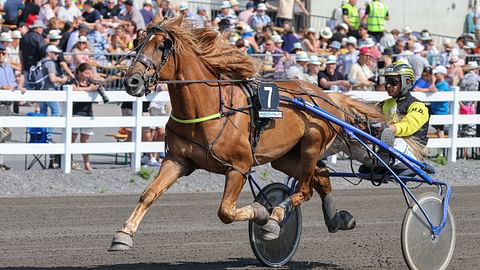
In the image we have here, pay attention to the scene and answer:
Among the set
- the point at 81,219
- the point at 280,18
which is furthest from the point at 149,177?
the point at 280,18

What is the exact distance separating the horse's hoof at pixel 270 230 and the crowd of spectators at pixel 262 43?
6145 millimetres

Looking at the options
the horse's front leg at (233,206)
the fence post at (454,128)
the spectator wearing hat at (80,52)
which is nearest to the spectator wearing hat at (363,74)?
the fence post at (454,128)

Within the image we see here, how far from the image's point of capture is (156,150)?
13.9m

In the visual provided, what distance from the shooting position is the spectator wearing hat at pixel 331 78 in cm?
1541

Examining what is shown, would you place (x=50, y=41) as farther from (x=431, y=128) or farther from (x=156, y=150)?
(x=431, y=128)

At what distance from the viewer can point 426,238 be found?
8297 mm

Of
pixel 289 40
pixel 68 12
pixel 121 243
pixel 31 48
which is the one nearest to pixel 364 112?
pixel 121 243

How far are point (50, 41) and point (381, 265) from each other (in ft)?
28.2

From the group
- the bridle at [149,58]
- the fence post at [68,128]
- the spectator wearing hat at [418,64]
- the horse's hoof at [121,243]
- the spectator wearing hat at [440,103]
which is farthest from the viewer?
the spectator wearing hat at [418,64]

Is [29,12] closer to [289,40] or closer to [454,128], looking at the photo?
[289,40]

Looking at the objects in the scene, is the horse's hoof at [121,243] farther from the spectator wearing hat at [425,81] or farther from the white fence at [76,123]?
the spectator wearing hat at [425,81]

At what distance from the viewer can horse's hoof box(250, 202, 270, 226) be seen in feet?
26.0

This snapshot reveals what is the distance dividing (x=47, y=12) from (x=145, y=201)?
1129 centimetres

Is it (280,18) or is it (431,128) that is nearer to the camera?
(431,128)
